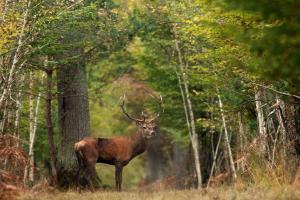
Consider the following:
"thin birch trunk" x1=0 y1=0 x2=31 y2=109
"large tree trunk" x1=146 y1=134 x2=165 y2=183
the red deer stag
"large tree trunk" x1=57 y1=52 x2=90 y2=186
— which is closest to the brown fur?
the red deer stag

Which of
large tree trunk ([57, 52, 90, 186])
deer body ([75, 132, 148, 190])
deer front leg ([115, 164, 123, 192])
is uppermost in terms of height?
large tree trunk ([57, 52, 90, 186])

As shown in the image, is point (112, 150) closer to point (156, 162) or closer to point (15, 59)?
A: point (15, 59)

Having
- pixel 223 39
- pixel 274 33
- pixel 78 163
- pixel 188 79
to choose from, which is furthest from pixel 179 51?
pixel 274 33

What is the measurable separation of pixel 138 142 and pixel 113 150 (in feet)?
3.07

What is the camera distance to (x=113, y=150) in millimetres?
16094

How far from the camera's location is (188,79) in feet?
61.1

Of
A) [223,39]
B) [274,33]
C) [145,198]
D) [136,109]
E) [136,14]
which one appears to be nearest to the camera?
[274,33]

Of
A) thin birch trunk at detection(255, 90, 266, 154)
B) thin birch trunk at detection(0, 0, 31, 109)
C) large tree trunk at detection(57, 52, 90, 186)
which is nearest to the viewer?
thin birch trunk at detection(0, 0, 31, 109)

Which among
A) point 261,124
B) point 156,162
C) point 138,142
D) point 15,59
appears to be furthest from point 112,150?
point 156,162

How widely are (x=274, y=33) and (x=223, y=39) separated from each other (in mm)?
4984

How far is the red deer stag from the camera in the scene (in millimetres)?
15320

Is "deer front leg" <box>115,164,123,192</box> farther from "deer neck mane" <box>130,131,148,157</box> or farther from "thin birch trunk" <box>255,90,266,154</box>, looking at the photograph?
"thin birch trunk" <box>255,90,266,154</box>

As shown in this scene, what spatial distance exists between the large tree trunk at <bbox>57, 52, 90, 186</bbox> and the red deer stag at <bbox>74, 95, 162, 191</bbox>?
0.78 meters

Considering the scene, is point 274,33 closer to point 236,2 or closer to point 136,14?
point 236,2
